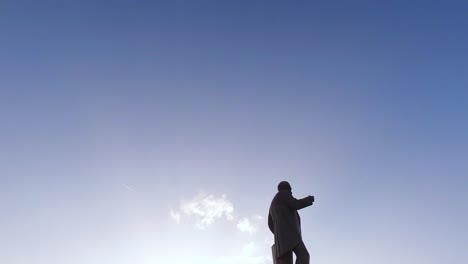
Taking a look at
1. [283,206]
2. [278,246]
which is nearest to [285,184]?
[283,206]

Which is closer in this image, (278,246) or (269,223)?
(278,246)

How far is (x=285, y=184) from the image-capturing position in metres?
12.2

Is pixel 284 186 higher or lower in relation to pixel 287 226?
higher

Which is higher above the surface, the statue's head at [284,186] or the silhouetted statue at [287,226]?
the statue's head at [284,186]

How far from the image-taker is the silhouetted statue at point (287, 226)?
10.9 m

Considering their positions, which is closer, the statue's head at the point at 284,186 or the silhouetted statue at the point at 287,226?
the silhouetted statue at the point at 287,226

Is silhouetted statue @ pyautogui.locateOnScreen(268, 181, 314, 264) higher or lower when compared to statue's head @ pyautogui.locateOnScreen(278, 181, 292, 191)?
lower

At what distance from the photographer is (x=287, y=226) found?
36.8 feet

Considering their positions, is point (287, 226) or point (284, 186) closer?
point (287, 226)

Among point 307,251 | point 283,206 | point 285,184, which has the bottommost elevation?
point 307,251

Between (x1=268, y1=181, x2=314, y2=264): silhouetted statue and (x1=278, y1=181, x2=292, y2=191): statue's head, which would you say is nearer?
(x1=268, y1=181, x2=314, y2=264): silhouetted statue

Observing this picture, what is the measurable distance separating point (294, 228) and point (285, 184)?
4.73 ft

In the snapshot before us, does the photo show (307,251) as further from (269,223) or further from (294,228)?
(269,223)

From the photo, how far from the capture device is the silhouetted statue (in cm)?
1085
